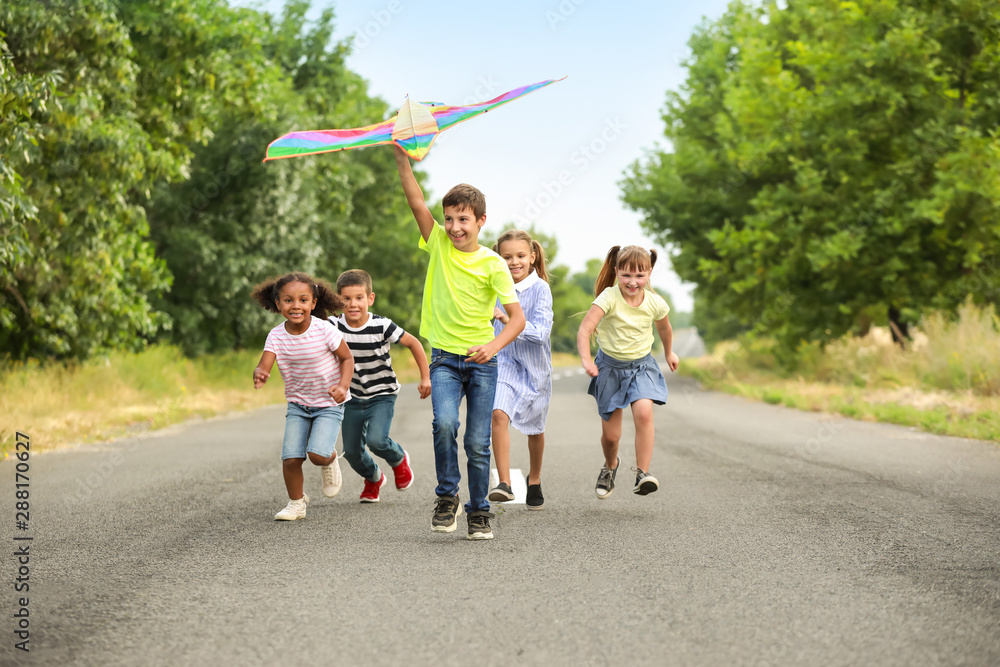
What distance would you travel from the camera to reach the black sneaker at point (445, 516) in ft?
16.7

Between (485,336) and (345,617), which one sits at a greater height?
(485,336)

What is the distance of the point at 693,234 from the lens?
2697 centimetres

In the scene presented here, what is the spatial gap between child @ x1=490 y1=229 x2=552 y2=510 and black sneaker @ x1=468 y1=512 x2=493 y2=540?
1.00 meters

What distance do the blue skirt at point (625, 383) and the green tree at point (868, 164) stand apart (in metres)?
13.2

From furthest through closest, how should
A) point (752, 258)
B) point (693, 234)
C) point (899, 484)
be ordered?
point (693, 234) < point (752, 258) < point (899, 484)

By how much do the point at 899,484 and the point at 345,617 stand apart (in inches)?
187

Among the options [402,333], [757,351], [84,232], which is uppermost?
[84,232]

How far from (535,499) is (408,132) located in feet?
8.47

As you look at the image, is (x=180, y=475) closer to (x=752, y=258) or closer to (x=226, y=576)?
(x=226, y=576)

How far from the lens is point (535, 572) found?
4.26 meters

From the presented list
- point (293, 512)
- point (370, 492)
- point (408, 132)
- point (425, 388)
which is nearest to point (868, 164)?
point (370, 492)

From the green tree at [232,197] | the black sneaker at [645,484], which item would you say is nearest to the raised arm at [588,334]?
the black sneaker at [645,484]

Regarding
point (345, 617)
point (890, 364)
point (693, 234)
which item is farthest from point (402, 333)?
point (693, 234)

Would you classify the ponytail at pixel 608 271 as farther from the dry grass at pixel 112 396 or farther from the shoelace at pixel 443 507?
the dry grass at pixel 112 396
